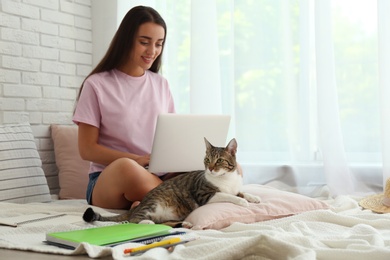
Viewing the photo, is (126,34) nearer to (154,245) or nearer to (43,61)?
(43,61)

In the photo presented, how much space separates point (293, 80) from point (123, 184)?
4.19 ft

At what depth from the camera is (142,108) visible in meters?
3.12

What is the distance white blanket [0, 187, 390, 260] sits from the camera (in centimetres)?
166

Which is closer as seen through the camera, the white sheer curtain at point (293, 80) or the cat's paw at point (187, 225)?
the cat's paw at point (187, 225)

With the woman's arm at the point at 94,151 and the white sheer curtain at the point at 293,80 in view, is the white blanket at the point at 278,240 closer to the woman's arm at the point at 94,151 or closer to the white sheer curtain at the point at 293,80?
the woman's arm at the point at 94,151

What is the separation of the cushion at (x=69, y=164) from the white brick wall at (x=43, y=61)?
106 mm

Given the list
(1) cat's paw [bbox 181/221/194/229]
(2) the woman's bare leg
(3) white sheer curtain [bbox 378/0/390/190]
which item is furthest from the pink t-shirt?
(3) white sheer curtain [bbox 378/0/390/190]

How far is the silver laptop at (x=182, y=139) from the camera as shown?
260 centimetres

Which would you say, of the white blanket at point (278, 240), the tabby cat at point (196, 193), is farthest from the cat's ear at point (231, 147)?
the white blanket at point (278, 240)

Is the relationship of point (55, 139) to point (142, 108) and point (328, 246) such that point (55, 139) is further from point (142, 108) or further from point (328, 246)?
point (328, 246)

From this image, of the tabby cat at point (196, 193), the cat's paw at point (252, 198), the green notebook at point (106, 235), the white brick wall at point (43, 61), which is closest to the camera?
the green notebook at point (106, 235)

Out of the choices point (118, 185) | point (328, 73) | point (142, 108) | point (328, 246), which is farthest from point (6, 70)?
point (328, 246)

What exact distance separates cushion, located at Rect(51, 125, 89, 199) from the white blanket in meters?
0.91

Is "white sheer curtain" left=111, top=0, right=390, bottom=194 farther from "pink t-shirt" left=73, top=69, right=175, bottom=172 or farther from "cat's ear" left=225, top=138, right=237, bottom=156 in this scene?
"cat's ear" left=225, top=138, right=237, bottom=156
